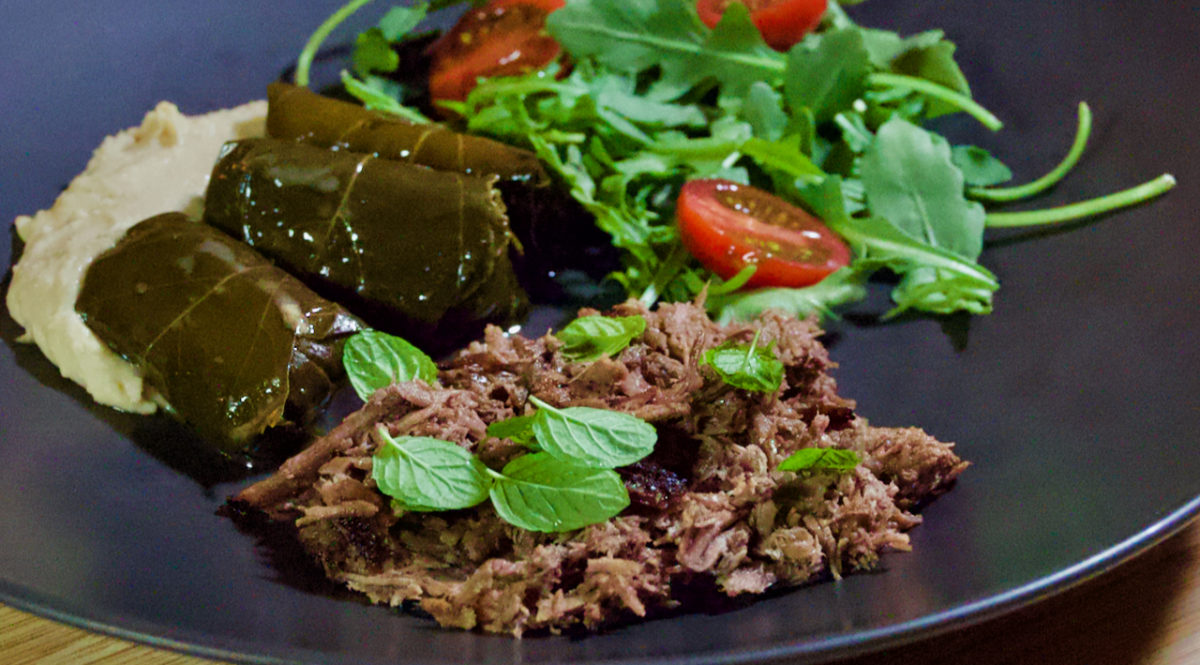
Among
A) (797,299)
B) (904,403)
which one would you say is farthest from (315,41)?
(904,403)

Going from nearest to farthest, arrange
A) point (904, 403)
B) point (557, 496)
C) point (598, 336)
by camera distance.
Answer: point (557, 496) → point (598, 336) → point (904, 403)

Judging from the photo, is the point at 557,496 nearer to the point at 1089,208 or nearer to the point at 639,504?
the point at 639,504

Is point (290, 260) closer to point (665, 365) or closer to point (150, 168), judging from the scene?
point (150, 168)

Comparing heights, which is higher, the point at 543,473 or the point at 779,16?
the point at 779,16

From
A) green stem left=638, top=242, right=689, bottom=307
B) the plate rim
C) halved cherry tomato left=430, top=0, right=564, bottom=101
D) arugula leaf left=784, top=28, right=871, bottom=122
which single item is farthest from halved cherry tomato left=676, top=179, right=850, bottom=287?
the plate rim

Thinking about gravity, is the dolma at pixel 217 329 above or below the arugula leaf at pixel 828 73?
below

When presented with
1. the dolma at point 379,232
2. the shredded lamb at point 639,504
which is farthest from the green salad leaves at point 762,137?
the shredded lamb at point 639,504

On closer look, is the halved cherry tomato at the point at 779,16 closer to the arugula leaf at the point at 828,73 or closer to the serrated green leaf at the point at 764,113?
the arugula leaf at the point at 828,73
